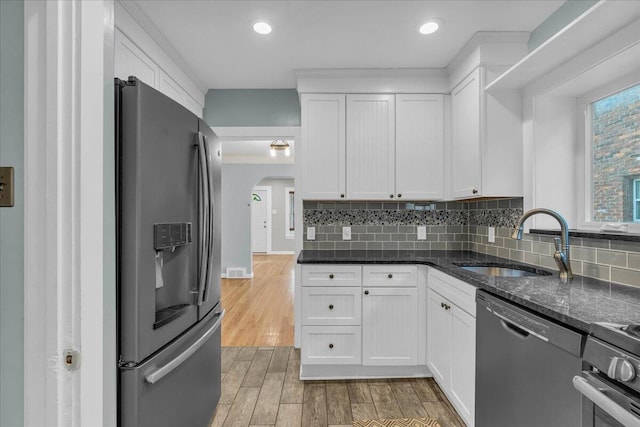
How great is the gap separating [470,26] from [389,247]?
1791mm

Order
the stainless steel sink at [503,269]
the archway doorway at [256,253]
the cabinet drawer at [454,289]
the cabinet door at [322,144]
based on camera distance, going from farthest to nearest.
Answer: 1. the archway doorway at [256,253]
2. the cabinet door at [322,144]
3. the stainless steel sink at [503,269]
4. the cabinet drawer at [454,289]

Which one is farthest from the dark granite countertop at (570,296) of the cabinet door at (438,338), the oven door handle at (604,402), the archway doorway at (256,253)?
the archway doorway at (256,253)

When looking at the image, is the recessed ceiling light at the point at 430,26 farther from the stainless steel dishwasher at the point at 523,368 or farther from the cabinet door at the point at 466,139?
the stainless steel dishwasher at the point at 523,368

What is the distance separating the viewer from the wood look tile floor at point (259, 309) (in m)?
3.32

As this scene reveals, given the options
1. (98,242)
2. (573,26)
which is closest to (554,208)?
(573,26)

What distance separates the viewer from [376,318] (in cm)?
244

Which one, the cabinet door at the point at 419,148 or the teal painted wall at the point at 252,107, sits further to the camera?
the teal painted wall at the point at 252,107

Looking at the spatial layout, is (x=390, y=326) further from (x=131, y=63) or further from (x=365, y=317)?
(x=131, y=63)

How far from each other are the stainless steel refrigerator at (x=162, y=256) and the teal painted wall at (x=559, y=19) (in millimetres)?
2113

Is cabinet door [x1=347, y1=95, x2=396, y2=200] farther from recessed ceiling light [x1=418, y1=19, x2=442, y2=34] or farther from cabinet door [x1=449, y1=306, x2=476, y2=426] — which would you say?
cabinet door [x1=449, y1=306, x2=476, y2=426]

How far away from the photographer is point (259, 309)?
4.31 m

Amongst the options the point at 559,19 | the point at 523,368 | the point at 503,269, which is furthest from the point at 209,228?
the point at 559,19

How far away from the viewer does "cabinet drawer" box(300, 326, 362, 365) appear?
96.0 inches
